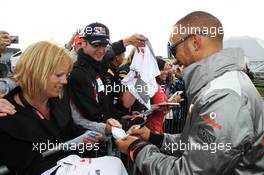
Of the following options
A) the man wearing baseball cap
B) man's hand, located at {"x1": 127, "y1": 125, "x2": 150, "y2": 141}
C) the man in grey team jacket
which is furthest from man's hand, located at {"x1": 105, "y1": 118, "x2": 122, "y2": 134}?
the man in grey team jacket

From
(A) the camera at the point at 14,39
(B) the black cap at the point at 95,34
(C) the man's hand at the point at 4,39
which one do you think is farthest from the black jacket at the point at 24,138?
(B) the black cap at the point at 95,34

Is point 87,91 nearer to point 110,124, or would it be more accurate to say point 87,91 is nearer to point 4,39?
point 110,124

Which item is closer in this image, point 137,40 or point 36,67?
point 36,67

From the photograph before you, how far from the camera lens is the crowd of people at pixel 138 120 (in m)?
1.64

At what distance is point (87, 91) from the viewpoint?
318 centimetres

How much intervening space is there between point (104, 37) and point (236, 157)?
2336 millimetres

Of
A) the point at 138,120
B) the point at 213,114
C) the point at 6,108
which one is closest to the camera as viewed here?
the point at 213,114

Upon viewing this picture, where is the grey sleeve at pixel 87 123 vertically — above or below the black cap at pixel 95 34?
below

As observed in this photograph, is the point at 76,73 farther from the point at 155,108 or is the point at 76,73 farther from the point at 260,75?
the point at 260,75

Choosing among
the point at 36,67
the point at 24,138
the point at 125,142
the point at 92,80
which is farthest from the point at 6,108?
the point at 92,80

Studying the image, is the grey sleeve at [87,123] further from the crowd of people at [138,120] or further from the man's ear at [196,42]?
the man's ear at [196,42]

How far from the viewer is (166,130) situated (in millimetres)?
5938

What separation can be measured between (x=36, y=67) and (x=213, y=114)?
1.48 meters

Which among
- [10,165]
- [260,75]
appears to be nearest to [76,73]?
[10,165]
